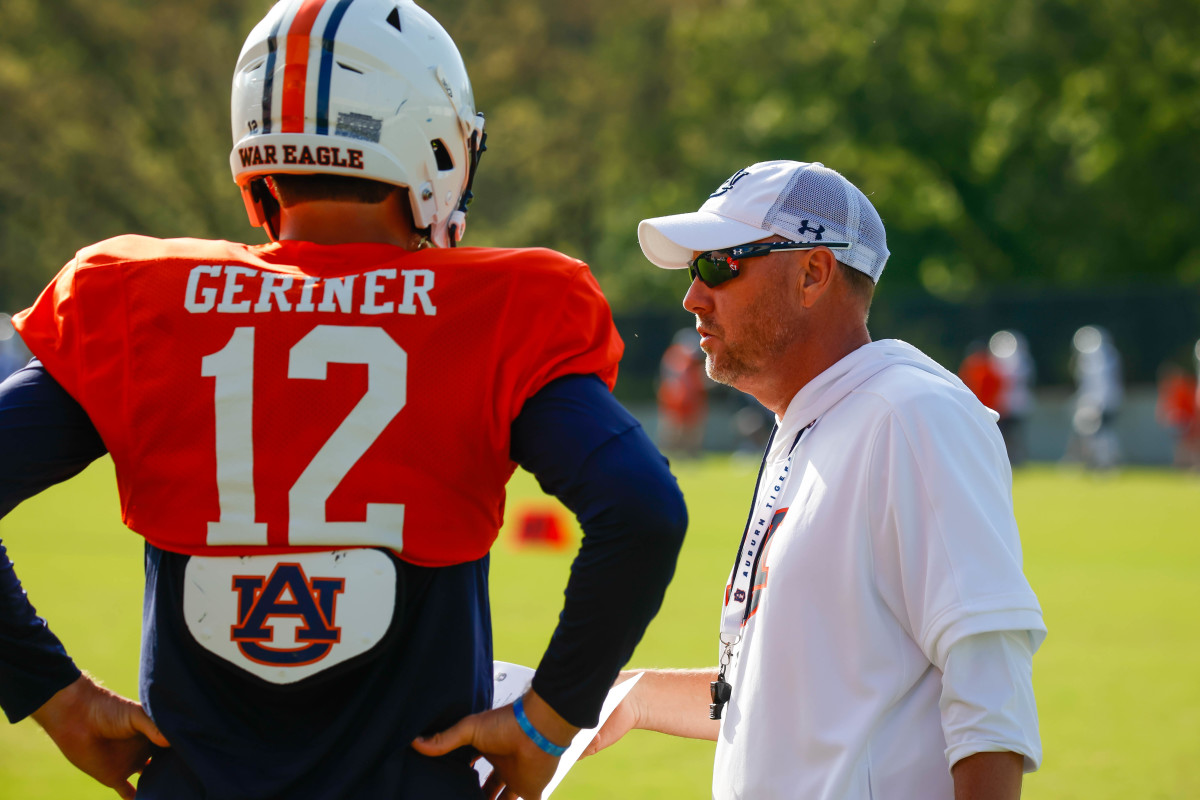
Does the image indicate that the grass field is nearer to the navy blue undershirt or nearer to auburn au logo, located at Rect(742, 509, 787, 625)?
auburn au logo, located at Rect(742, 509, 787, 625)

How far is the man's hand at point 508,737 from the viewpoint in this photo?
2.00 meters

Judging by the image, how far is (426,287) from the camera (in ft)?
6.51

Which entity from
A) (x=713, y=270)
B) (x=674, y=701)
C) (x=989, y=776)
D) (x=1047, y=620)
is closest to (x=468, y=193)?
(x=713, y=270)

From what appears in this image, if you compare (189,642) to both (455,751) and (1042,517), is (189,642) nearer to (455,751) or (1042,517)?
(455,751)

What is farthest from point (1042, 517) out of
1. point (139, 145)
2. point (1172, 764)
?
point (139, 145)

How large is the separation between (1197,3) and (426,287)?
3521cm

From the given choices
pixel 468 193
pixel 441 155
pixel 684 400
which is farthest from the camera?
pixel 684 400

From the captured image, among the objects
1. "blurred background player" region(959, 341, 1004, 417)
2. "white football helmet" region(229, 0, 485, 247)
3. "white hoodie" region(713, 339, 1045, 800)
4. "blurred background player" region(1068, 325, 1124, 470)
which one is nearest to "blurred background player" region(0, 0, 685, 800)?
"white football helmet" region(229, 0, 485, 247)

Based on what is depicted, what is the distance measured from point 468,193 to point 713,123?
3815 centimetres

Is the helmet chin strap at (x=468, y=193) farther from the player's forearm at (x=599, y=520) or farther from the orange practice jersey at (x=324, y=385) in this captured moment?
the player's forearm at (x=599, y=520)

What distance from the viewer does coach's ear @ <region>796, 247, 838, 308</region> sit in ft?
8.86

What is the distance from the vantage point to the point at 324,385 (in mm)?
1945

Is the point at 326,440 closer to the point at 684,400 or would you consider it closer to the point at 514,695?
the point at 514,695

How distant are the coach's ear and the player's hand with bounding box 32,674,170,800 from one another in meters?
1.52
